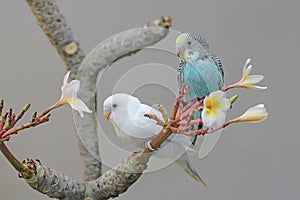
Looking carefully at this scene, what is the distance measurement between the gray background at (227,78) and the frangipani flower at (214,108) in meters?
0.61

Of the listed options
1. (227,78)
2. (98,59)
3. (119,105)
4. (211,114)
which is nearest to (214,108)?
(211,114)

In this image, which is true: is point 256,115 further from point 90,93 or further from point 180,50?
point 90,93

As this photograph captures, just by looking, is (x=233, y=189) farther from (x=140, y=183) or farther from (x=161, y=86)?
(x=161, y=86)

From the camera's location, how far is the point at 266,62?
3.37 feet

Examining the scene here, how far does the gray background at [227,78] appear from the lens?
3.35 feet

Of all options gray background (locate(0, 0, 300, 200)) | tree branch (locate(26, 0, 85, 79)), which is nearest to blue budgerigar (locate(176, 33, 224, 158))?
tree branch (locate(26, 0, 85, 79))

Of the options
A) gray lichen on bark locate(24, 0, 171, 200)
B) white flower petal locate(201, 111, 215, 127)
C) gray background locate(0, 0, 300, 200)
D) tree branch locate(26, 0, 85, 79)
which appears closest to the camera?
white flower petal locate(201, 111, 215, 127)

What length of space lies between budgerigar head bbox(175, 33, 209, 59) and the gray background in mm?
546

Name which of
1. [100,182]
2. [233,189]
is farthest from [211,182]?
[100,182]

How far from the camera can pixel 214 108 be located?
0.37 meters

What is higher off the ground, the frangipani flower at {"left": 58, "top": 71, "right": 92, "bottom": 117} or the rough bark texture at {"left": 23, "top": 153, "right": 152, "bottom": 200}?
the frangipani flower at {"left": 58, "top": 71, "right": 92, "bottom": 117}

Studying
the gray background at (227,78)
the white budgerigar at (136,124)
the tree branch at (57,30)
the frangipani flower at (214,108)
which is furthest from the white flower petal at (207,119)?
the gray background at (227,78)

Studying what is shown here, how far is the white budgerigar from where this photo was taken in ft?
1.55

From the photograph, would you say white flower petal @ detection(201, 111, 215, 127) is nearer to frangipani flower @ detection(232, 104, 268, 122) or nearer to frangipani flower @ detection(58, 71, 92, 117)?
frangipani flower @ detection(232, 104, 268, 122)
